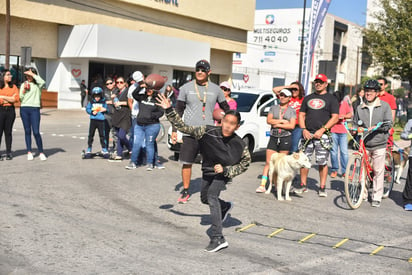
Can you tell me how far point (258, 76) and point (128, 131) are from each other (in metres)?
48.1

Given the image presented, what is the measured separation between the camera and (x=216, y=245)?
5.54m

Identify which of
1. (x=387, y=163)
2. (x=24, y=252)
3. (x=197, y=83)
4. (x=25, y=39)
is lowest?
(x=24, y=252)

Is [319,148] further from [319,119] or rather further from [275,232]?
[275,232]

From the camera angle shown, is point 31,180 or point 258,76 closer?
point 31,180

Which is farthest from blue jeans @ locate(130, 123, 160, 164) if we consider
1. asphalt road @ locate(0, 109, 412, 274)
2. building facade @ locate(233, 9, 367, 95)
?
building facade @ locate(233, 9, 367, 95)

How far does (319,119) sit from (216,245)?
3.98 meters

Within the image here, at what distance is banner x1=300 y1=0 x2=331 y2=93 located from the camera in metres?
22.5

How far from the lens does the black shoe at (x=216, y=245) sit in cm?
552

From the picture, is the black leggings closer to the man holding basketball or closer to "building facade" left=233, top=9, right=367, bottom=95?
the man holding basketball

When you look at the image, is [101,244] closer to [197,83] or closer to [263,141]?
[197,83]

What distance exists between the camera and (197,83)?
801 centimetres

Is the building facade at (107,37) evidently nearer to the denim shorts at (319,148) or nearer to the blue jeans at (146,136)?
the blue jeans at (146,136)

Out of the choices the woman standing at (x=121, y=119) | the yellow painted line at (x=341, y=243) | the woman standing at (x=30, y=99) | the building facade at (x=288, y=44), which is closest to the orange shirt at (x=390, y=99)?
the woman standing at (x=121, y=119)

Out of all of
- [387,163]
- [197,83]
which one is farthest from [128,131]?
[387,163]
